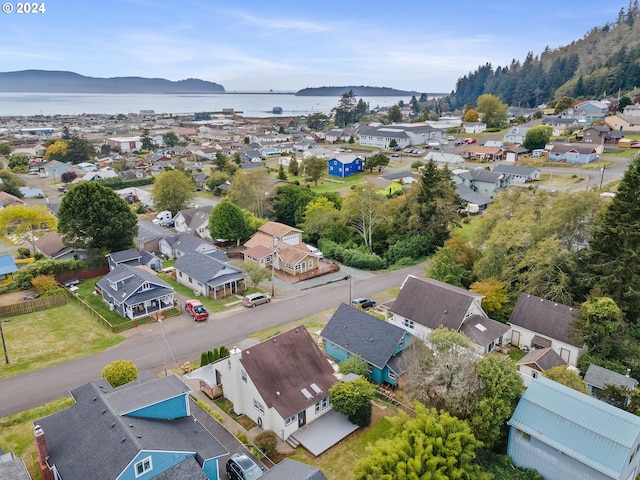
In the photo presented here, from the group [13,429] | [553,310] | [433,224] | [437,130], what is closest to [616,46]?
[437,130]

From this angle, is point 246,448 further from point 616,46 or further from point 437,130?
point 616,46

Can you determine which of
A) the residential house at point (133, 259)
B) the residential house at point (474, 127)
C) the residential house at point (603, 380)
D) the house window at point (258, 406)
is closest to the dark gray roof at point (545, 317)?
the residential house at point (603, 380)

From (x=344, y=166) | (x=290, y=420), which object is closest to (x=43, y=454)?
(x=290, y=420)

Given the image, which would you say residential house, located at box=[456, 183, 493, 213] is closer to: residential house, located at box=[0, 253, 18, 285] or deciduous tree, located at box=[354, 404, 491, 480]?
deciduous tree, located at box=[354, 404, 491, 480]

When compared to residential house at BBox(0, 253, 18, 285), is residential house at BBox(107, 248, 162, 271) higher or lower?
higher

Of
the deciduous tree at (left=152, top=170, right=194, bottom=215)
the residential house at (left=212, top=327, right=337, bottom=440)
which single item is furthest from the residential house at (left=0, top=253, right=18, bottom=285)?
the residential house at (left=212, top=327, right=337, bottom=440)

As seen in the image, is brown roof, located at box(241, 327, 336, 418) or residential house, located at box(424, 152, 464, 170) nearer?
brown roof, located at box(241, 327, 336, 418)

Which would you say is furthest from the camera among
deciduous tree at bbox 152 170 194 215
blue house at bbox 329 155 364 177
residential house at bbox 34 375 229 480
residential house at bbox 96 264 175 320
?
blue house at bbox 329 155 364 177

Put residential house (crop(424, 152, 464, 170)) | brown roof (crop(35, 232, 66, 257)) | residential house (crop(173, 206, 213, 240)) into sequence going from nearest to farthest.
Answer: brown roof (crop(35, 232, 66, 257)) < residential house (crop(173, 206, 213, 240)) < residential house (crop(424, 152, 464, 170))
